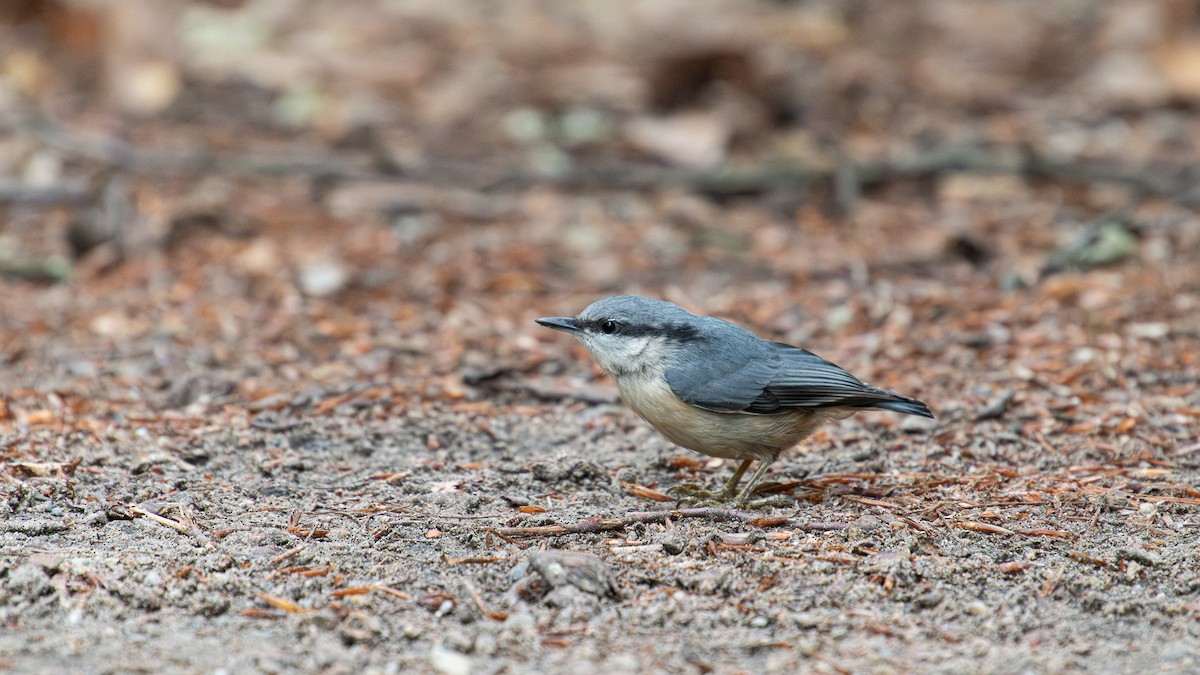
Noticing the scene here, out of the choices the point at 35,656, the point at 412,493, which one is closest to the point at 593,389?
the point at 412,493

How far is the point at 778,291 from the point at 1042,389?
6.25 ft

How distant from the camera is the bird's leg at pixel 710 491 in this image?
181 inches

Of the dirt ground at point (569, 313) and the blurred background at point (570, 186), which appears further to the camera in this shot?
A: the blurred background at point (570, 186)

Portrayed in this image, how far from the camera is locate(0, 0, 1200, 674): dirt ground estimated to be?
340 centimetres

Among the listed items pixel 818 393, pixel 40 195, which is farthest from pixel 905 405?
pixel 40 195

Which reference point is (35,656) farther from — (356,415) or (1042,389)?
(1042,389)

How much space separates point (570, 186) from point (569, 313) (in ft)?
6.06

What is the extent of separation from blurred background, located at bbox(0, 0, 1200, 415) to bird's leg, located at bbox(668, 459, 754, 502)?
1293 millimetres

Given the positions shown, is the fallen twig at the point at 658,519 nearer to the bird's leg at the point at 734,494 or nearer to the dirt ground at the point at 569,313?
the dirt ground at the point at 569,313

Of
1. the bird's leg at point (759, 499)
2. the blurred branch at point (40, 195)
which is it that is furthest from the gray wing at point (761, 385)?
the blurred branch at point (40, 195)

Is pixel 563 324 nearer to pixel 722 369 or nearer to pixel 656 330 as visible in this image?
pixel 656 330

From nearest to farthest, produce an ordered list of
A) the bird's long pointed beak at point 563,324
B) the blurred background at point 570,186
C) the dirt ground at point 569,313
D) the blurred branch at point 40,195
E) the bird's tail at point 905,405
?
the dirt ground at point 569,313 → the bird's tail at point 905,405 → the bird's long pointed beak at point 563,324 → the blurred background at point 570,186 → the blurred branch at point 40,195

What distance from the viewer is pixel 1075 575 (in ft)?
11.9

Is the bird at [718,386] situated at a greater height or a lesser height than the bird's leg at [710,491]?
greater
